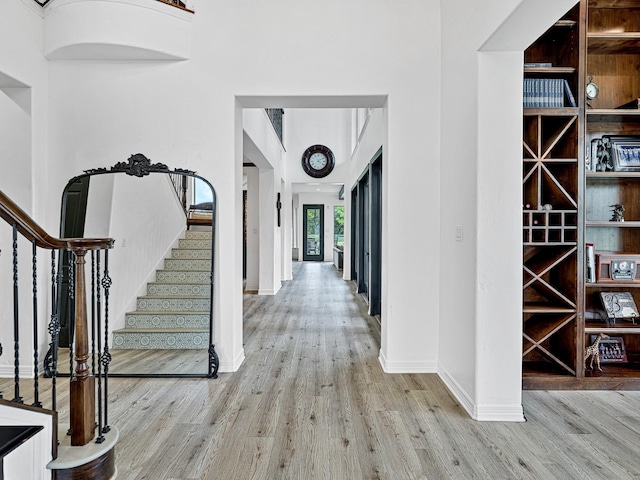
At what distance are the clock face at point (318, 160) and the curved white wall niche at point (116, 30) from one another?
6.59 metres

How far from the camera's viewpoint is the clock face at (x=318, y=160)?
31.9 ft

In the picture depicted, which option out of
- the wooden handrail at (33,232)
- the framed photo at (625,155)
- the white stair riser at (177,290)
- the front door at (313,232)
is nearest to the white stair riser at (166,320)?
the white stair riser at (177,290)

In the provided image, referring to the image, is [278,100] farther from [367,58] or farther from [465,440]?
[465,440]

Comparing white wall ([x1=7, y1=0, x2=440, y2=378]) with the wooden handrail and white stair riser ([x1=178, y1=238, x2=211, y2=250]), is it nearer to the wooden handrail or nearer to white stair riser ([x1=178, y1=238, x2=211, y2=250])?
white stair riser ([x1=178, y1=238, x2=211, y2=250])

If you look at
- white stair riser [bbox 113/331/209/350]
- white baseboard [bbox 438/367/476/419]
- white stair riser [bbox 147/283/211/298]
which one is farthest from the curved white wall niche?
white baseboard [bbox 438/367/476/419]

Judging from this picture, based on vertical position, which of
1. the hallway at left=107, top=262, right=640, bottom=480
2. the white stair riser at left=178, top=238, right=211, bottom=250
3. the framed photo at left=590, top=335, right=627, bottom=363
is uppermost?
the white stair riser at left=178, top=238, right=211, bottom=250

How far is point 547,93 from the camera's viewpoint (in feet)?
9.47

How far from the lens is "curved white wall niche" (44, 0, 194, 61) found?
2957 millimetres

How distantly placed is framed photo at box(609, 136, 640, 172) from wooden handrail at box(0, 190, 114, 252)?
3.51 metres

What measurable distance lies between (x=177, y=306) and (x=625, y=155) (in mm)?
3757

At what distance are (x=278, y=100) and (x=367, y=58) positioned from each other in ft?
2.63

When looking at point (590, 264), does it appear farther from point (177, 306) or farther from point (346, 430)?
point (177, 306)

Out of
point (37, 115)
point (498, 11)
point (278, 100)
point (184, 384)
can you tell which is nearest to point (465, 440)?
point (184, 384)

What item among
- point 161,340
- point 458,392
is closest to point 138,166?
point 161,340
